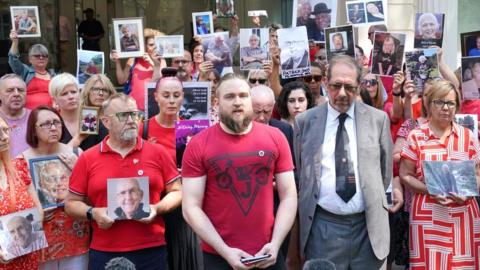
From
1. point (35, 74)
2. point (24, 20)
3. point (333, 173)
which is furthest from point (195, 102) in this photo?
point (24, 20)

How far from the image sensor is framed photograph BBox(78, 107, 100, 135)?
17.1 feet

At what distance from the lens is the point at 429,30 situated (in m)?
6.07

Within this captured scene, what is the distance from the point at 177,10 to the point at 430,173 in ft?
33.4

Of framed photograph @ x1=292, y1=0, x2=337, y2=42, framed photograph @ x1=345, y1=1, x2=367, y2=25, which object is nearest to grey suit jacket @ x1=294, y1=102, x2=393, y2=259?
framed photograph @ x1=345, y1=1, x2=367, y2=25

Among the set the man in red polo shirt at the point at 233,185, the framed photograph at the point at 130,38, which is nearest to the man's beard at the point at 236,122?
the man in red polo shirt at the point at 233,185

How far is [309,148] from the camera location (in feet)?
13.9

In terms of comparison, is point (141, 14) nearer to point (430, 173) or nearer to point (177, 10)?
point (177, 10)

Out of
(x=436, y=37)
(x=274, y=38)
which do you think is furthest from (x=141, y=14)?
(x=436, y=37)

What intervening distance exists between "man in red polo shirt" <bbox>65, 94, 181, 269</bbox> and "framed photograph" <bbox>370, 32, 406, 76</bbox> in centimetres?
258

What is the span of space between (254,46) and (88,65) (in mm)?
1845

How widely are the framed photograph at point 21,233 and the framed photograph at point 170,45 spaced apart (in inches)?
124

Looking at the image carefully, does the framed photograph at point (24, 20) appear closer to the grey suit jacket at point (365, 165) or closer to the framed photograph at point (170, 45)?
the framed photograph at point (170, 45)

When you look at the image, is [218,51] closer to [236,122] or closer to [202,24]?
[202,24]

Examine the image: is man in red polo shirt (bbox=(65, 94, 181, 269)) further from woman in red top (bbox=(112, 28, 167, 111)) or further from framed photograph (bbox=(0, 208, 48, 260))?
woman in red top (bbox=(112, 28, 167, 111))
